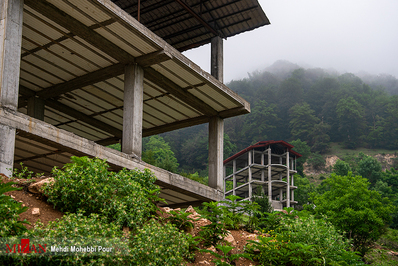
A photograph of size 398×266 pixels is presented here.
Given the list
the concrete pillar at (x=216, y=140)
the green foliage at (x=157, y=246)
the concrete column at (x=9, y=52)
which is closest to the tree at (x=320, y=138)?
the concrete pillar at (x=216, y=140)

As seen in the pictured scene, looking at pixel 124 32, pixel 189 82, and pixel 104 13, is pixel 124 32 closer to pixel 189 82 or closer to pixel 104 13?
pixel 104 13

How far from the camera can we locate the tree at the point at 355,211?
3481 cm

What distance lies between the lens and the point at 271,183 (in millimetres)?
61906

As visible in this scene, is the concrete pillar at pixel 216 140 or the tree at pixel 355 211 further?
the tree at pixel 355 211

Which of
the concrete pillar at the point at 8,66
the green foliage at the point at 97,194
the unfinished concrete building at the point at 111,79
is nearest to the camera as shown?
the green foliage at the point at 97,194

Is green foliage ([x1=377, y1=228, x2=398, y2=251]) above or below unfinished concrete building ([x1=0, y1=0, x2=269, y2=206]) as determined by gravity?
below

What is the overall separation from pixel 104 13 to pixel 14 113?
3.93 m

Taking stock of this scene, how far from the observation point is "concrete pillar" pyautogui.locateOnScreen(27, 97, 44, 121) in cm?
1789

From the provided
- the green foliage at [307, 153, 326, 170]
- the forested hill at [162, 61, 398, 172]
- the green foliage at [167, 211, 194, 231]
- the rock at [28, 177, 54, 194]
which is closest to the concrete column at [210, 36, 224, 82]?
the green foliage at [167, 211, 194, 231]

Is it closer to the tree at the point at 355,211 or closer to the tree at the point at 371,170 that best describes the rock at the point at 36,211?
the tree at the point at 355,211

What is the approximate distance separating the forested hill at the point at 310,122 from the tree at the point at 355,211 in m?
68.2

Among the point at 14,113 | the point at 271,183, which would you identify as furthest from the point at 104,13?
the point at 271,183

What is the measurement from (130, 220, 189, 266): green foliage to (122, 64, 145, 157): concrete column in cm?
624

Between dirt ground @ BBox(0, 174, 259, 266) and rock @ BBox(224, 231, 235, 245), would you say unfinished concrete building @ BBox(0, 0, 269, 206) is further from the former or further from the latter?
rock @ BBox(224, 231, 235, 245)
